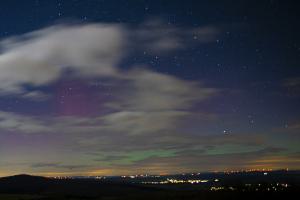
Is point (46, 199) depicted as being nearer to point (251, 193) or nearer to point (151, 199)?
point (151, 199)

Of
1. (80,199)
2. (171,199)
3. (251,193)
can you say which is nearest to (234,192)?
(251,193)

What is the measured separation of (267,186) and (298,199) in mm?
16119

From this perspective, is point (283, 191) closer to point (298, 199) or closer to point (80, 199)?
point (298, 199)

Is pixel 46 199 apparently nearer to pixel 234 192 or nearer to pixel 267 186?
pixel 234 192

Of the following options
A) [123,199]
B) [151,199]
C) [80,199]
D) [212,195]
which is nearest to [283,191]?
[212,195]

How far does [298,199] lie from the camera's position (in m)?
122

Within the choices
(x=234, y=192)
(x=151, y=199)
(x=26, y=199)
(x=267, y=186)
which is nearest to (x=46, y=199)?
(x=26, y=199)

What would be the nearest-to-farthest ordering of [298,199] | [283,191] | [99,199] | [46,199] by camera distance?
[298,199] < [283,191] < [46,199] < [99,199]

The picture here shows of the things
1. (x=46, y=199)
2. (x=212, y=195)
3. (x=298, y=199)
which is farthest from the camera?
(x=46, y=199)

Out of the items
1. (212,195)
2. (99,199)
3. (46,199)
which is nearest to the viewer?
(212,195)

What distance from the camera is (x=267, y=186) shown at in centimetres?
13688

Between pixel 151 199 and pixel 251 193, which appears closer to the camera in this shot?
pixel 251 193

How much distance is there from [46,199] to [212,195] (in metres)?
66.6

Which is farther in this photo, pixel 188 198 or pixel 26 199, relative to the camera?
pixel 26 199
